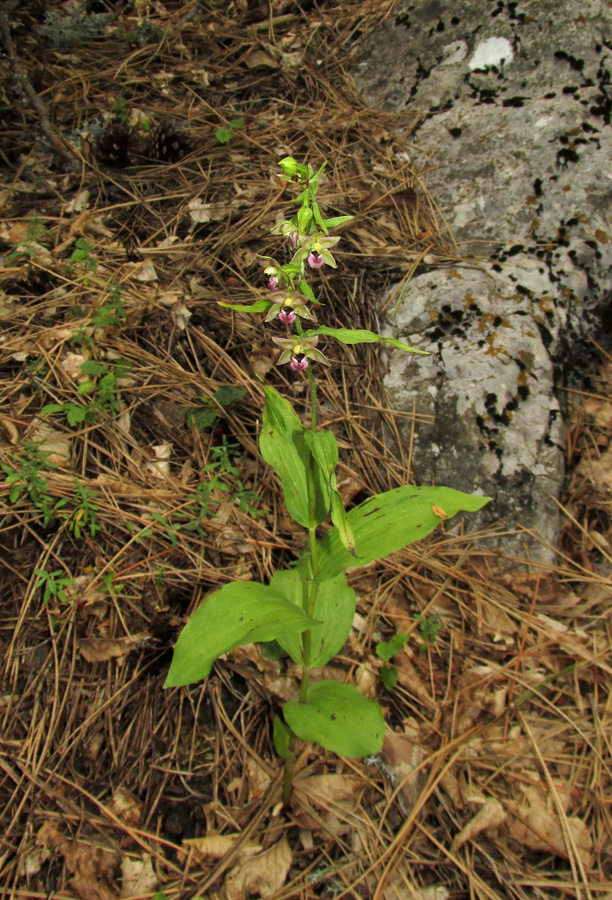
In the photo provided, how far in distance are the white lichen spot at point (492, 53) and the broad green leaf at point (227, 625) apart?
10.9ft

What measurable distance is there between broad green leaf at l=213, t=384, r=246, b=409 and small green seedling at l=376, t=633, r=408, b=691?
47.3 inches

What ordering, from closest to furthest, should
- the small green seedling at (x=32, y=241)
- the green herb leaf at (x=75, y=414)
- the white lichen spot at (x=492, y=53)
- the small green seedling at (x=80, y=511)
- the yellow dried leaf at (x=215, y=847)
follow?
the yellow dried leaf at (x=215, y=847), the small green seedling at (x=80, y=511), the green herb leaf at (x=75, y=414), the small green seedling at (x=32, y=241), the white lichen spot at (x=492, y=53)

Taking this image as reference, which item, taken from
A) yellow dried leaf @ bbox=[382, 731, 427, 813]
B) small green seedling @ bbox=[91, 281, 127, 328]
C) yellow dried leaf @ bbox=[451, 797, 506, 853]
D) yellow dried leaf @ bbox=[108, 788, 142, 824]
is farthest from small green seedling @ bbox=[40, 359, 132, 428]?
yellow dried leaf @ bbox=[451, 797, 506, 853]

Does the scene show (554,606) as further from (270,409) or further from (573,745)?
(270,409)

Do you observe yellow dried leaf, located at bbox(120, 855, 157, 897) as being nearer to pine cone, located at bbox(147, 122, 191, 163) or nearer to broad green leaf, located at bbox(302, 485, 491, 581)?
broad green leaf, located at bbox(302, 485, 491, 581)

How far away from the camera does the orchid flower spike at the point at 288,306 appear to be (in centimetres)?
155

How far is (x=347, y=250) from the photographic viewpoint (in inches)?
118

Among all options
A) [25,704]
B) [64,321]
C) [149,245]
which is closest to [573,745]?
[25,704]

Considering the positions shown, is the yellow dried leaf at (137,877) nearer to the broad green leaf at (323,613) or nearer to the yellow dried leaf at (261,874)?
A: the yellow dried leaf at (261,874)

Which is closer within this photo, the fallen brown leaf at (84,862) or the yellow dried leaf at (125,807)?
the fallen brown leaf at (84,862)

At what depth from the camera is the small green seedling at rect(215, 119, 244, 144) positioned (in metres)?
3.37

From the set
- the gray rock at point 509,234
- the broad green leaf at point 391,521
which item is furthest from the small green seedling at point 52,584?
the gray rock at point 509,234

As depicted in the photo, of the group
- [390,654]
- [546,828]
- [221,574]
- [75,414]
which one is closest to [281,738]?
[390,654]

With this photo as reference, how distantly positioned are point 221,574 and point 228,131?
270 cm
